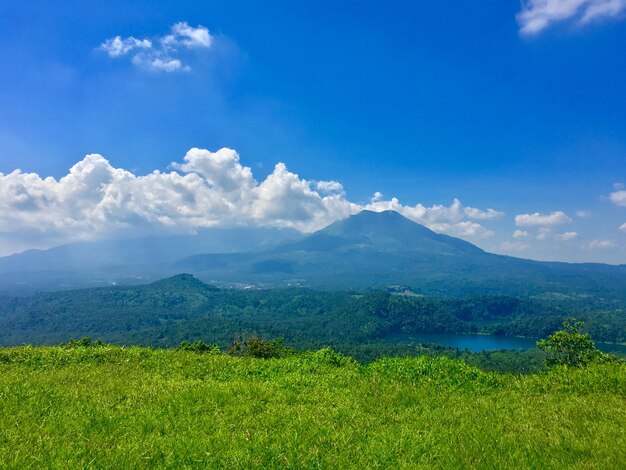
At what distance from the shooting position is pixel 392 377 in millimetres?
8789

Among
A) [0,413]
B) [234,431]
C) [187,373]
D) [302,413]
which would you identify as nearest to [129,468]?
[234,431]

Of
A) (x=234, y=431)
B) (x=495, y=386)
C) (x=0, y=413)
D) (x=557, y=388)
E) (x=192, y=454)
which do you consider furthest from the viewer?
(x=495, y=386)

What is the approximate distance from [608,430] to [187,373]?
8736mm

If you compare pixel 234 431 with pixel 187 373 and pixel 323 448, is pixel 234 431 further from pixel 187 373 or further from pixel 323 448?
pixel 187 373

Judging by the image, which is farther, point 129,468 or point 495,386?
point 495,386

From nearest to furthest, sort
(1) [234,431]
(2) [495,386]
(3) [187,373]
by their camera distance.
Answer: (1) [234,431], (2) [495,386], (3) [187,373]

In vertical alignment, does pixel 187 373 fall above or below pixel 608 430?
below

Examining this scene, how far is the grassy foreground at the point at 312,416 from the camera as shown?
4730mm

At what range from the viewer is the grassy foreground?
4.73 m

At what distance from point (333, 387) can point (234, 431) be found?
306 cm

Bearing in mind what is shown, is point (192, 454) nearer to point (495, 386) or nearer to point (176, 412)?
point (176, 412)

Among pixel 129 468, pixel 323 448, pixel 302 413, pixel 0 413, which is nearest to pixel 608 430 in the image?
pixel 323 448

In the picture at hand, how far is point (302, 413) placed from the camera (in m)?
6.50

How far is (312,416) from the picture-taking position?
633cm
